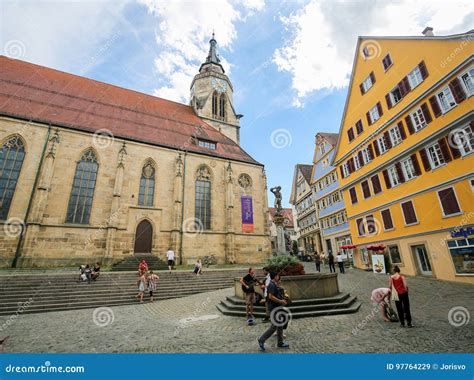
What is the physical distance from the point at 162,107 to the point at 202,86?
909 cm

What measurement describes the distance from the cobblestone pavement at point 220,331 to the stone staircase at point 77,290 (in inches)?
44.7

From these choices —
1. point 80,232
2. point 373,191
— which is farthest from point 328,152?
point 80,232

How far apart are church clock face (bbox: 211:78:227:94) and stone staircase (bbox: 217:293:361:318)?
111 ft

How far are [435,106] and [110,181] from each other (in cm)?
2338

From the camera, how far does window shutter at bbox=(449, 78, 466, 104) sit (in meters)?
11.6

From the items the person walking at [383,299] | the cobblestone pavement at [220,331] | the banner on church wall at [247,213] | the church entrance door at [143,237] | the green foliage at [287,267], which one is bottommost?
the cobblestone pavement at [220,331]

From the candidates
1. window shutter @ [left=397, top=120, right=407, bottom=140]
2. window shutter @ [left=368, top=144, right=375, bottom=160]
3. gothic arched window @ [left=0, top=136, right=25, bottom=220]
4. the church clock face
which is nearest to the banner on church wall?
window shutter @ [left=368, top=144, right=375, bottom=160]

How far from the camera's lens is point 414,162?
14367 mm

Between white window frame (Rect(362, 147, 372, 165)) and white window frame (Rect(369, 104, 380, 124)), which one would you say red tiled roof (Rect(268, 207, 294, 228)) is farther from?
white window frame (Rect(369, 104, 380, 124))

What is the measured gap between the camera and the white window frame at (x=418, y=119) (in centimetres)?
1395

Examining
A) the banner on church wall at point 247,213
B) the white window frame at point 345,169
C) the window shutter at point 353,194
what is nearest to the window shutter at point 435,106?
the white window frame at point 345,169

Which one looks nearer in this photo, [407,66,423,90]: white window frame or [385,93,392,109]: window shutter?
[407,66,423,90]: white window frame

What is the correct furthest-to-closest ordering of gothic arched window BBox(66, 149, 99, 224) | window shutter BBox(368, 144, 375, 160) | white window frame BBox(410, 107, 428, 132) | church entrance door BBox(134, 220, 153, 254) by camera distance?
church entrance door BBox(134, 220, 153, 254) < window shutter BBox(368, 144, 375, 160) < gothic arched window BBox(66, 149, 99, 224) < white window frame BBox(410, 107, 428, 132)

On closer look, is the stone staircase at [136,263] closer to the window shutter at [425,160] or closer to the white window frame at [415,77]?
the window shutter at [425,160]
